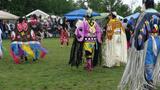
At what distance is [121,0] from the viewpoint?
200 feet

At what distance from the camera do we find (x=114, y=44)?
13922mm

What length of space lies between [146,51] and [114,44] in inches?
237

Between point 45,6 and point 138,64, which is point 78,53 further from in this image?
point 45,6

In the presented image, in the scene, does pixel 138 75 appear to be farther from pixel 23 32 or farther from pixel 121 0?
pixel 121 0

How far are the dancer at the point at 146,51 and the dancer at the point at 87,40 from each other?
427 centimetres

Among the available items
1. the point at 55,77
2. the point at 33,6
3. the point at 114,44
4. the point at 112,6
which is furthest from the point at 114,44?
the point at 33,6

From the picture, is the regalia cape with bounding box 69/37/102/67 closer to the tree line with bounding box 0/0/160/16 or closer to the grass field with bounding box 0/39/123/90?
the grass field with bounding box 0/39/123/90

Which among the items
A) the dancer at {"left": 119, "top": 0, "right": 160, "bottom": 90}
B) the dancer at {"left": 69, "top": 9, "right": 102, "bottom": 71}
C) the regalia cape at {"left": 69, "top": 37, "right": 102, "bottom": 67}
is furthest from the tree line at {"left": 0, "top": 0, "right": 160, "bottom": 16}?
the dancer at {"left": 119, "top": 0, "right": 160, "bottom": 90}

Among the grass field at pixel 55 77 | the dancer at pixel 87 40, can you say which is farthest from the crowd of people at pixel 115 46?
the grass field at pixel 55 77

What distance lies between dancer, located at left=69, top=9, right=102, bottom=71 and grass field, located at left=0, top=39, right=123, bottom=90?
390mm

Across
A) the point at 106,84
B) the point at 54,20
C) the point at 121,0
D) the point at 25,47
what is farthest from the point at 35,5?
the point at 106,84

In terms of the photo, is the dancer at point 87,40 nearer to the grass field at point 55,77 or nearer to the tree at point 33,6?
the grass field at point 55,77

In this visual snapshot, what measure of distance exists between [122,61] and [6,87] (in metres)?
4.95

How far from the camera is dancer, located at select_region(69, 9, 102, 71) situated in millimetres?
12258
